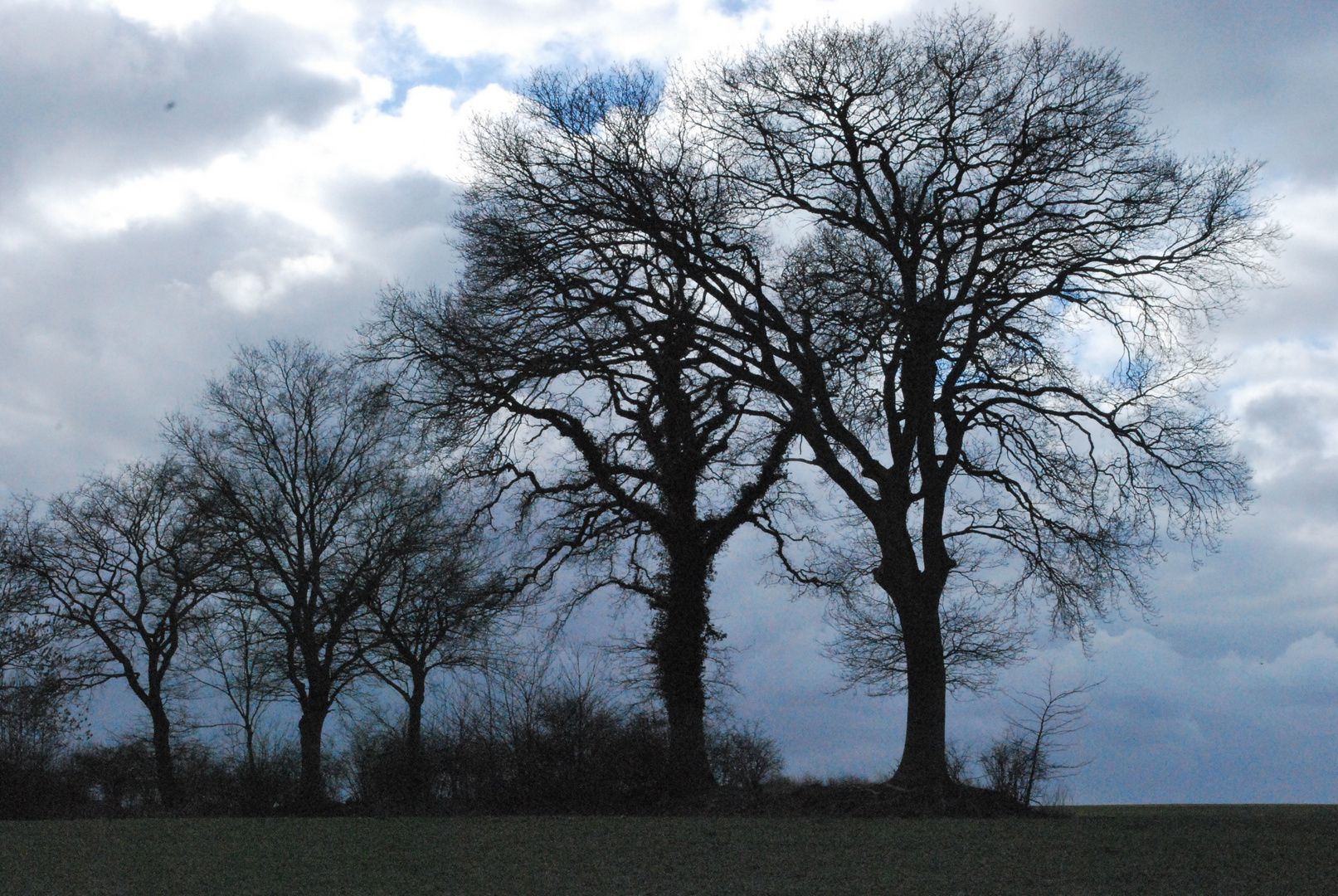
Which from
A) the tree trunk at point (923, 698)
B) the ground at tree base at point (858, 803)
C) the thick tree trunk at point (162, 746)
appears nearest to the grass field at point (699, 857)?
the ground at tree base at point (858, 803)

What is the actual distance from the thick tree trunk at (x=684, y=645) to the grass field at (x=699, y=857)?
4.88 meters

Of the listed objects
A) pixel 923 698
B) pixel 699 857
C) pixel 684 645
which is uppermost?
pixel 684 645

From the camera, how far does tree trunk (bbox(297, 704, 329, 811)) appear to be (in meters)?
18.7

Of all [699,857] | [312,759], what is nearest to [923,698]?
[699,857]

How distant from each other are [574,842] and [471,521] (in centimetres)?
791

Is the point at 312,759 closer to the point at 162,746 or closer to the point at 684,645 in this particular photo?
the point at 162,746

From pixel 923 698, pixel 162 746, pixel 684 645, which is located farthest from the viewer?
pixel 162 746

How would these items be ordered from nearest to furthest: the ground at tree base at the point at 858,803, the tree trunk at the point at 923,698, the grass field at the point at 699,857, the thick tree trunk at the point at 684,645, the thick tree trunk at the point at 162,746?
the grass field at the point at 699,857
the ground at tree base at the point at 858,803
the tree trunk at the point at 923,698
the thick tree trunk at the point at 684,645
the thick tree trunk at the point at 162,746

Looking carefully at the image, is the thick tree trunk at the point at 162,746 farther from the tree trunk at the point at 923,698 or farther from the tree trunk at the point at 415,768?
the tree trunk at the point at 923,698

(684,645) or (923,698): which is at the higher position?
(684,645)

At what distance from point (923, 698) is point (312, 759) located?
48.6 ft

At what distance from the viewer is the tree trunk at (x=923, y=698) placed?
1499cm

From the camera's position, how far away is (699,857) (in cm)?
1043

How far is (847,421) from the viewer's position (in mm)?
14883
